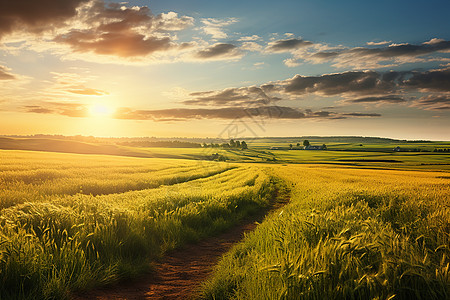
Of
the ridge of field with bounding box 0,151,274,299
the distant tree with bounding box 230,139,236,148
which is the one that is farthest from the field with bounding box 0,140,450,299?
the distant tree with bounding box 230,139,236,148

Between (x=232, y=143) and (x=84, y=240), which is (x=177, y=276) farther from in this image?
(x=232, y=143)

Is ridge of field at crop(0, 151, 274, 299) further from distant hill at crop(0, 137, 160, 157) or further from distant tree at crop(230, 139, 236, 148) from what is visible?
distant tree at crop(230, 139, 236, 148)

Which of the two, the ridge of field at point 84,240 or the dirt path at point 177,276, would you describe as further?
the dirt path at point 177,276

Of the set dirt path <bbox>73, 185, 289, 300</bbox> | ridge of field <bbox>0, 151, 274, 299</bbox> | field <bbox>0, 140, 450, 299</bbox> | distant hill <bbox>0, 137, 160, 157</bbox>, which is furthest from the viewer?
distant hill <bbox>0, 137, 160, 157</bbox>

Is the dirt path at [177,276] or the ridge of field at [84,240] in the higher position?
the ridge of field at [84,240]

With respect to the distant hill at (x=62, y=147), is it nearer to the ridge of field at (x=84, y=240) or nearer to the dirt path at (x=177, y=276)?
the ridge of field at (x=84, y=240)

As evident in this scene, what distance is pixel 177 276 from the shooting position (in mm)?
6734

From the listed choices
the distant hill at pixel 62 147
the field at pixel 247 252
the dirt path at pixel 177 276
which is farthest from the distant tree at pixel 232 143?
the dirt path at pixel 177 276

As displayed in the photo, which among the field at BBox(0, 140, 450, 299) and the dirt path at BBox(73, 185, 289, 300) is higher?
the field at BBox(0, 140, 450, 299)

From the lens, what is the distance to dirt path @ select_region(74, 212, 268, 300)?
5543 millimetres

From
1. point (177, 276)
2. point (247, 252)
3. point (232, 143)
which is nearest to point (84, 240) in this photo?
point (177, 276)

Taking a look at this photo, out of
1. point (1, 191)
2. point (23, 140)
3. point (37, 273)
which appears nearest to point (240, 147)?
point (23, 140)

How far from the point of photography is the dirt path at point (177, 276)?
5543mm

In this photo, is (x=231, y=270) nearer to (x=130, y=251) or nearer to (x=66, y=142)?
(x=130, y=251)
